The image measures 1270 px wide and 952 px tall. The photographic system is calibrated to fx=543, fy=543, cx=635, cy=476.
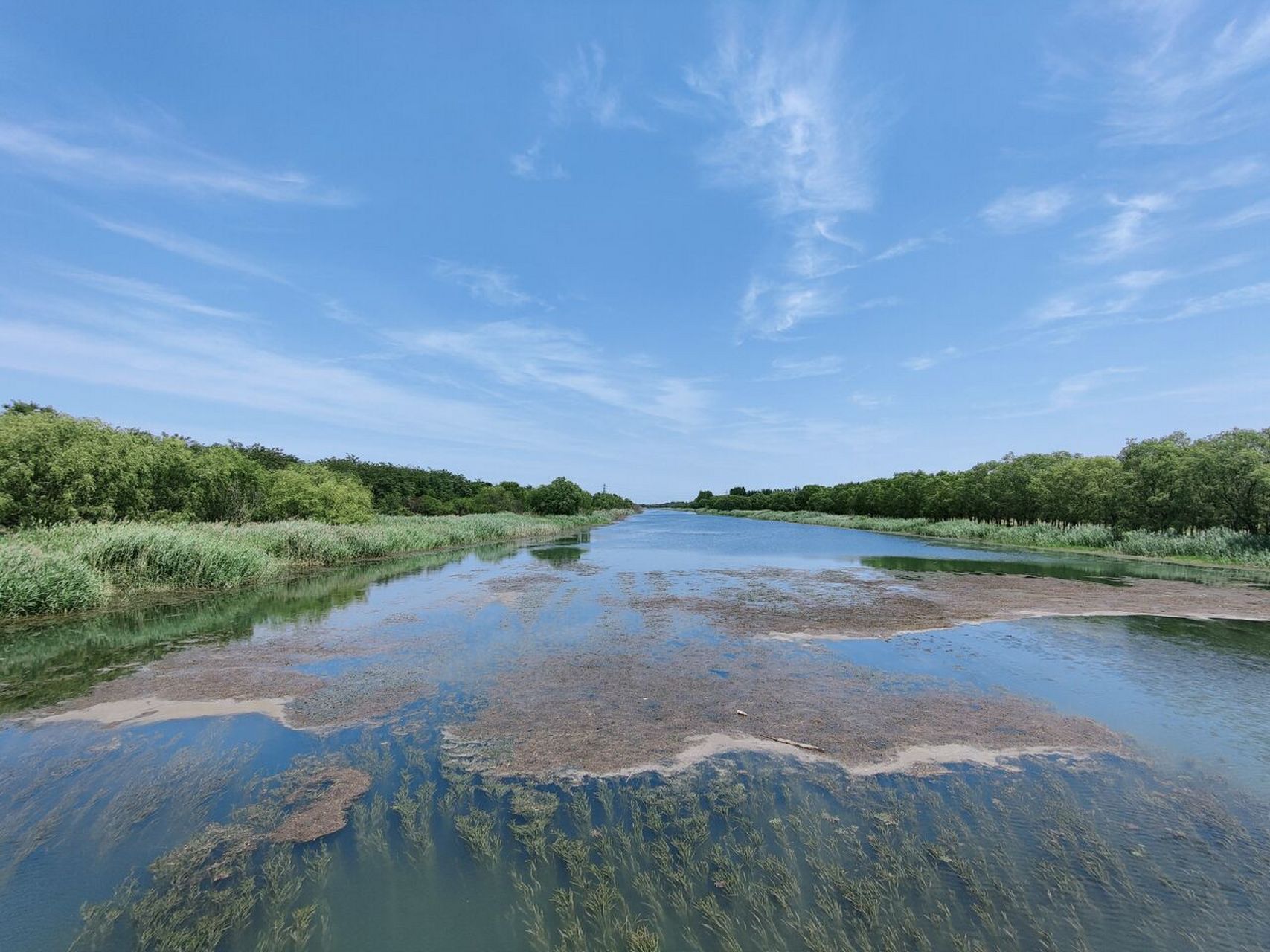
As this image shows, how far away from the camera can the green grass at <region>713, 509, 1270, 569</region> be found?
27.2 metres

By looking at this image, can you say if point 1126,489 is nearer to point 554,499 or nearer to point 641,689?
point 641,689

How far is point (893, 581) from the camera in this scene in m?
21.7

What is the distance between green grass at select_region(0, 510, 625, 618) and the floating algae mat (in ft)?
4.43

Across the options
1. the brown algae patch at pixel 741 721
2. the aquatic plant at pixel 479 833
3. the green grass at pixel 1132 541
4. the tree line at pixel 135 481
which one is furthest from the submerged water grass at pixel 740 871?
the green grass at pixel 1132 541

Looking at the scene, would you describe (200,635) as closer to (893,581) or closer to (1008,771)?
(1008,771)

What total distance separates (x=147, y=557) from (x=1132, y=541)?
47636 mm

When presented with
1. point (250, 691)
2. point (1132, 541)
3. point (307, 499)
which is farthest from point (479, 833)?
point (1132, 541)

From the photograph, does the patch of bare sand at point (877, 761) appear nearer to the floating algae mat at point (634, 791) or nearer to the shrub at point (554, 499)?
the floating algae mat at point (634, 791)

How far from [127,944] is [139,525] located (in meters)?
18.6

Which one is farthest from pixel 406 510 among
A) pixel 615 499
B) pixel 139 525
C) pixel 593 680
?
pixel 615 499

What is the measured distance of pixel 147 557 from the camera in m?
16.4

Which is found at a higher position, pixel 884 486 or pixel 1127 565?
pixel 884 486

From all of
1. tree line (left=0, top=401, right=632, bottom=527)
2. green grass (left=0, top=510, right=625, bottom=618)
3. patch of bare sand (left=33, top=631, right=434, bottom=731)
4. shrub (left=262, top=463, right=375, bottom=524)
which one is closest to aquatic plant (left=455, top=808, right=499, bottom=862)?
patch of bare sand (left=33, top=631, right=434, bottom=731)

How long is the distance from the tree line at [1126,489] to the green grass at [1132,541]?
4.26 ft
